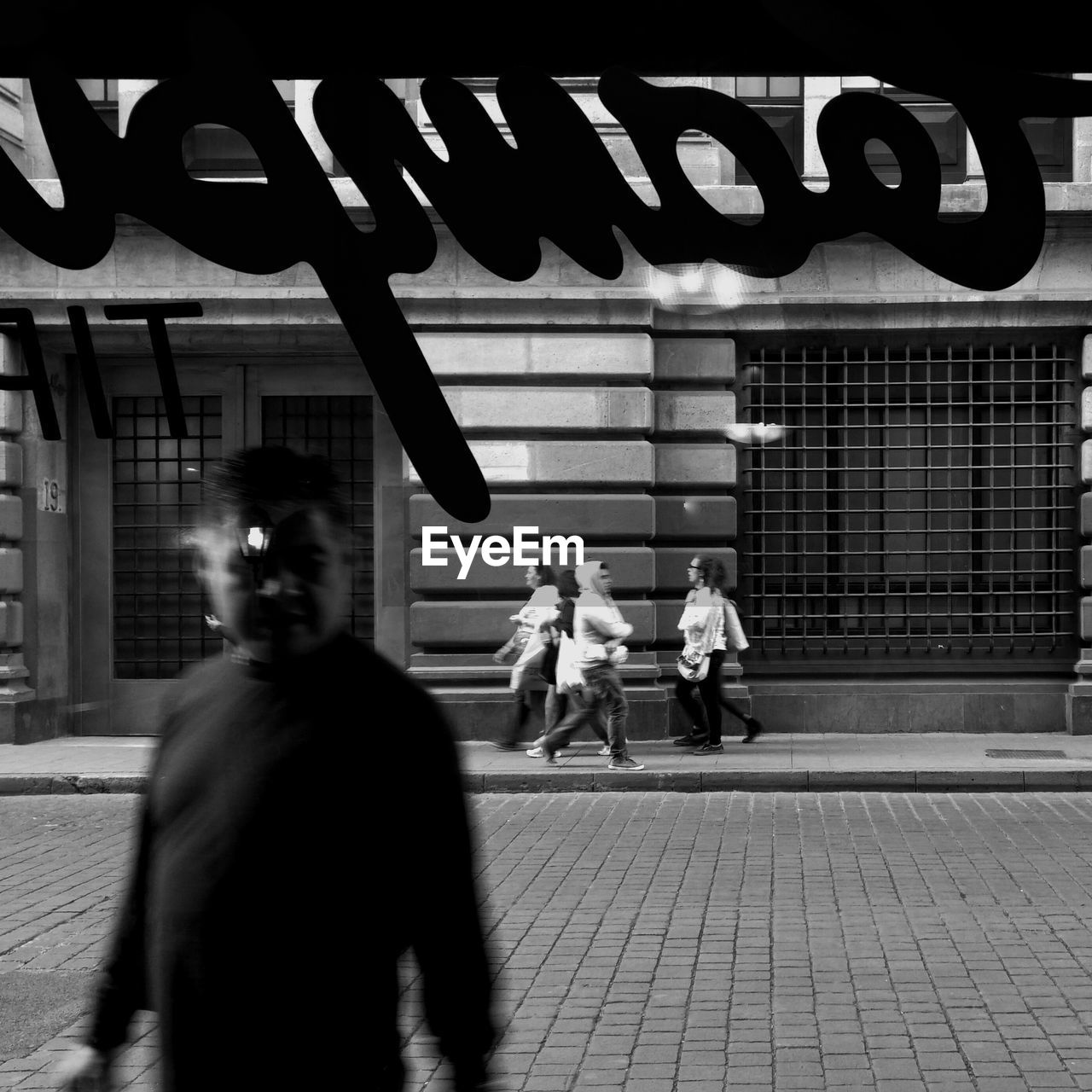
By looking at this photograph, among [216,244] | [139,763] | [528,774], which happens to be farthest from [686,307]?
[139,763]

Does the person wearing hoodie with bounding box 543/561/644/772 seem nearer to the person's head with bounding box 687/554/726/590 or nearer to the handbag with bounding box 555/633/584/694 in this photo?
the handbag with bounding box 555/633/584/694

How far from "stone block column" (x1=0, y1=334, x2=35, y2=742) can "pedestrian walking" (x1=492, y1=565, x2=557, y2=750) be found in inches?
183

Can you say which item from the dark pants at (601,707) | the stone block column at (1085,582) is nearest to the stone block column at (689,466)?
the dark pants at (601,707)

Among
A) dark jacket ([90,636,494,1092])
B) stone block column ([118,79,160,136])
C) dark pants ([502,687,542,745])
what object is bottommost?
dark pants ([502,687,542,745])

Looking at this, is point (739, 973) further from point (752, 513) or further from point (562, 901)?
point (752, 513)

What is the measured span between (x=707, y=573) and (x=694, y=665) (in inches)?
35.2

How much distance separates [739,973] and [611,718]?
663 cm

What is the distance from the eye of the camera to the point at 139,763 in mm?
14086

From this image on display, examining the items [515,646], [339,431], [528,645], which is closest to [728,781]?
[528,645]

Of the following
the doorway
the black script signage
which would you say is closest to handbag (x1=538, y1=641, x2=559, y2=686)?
Answer: the doorway

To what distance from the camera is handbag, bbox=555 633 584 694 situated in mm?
13516

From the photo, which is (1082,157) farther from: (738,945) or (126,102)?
(126,102)

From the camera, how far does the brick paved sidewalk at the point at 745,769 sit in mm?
12844

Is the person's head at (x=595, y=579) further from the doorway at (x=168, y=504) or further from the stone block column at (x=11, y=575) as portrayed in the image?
the stone block column at (x=11, y=575)
